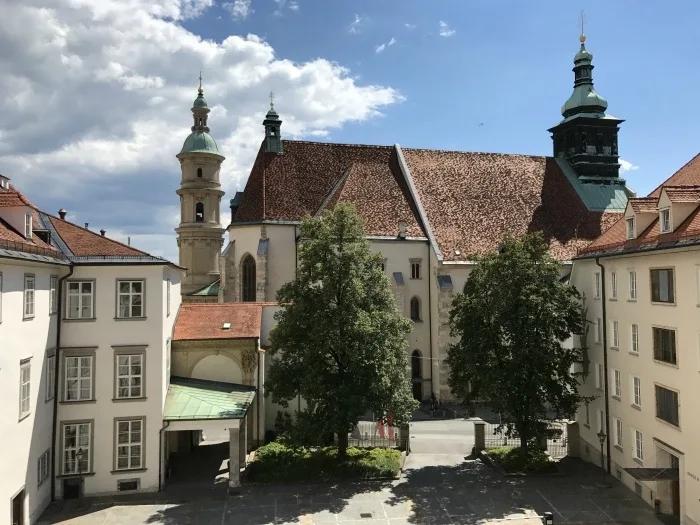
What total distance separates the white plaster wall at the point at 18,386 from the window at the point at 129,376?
8.31 ft

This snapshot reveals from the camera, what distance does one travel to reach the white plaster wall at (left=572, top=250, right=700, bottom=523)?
60.6 feet

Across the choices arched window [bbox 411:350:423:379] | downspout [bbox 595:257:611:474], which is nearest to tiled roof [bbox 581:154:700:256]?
downspout [bbox 595:257:611:474]

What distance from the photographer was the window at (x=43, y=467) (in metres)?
19.9

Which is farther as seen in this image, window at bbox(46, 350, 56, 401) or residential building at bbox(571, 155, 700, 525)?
window at bbox(46, 350, 56, 401)

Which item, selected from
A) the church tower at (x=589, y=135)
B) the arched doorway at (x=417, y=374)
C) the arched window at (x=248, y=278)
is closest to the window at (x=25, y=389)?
the arched window at (x=248, y=278)

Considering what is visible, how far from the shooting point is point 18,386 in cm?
1794

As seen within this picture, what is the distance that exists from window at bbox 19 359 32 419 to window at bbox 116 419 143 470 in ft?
13.1

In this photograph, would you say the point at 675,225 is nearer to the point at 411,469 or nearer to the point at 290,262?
the point at 411,469

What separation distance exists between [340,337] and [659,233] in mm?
13334

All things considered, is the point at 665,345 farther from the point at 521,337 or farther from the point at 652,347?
the point at 521,337

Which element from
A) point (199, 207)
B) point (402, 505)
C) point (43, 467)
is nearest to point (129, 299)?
point (43, 467)

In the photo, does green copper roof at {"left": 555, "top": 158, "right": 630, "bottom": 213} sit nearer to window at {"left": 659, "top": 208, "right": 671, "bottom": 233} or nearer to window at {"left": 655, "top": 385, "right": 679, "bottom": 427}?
window at {"left": 659, "top": 208, "right": 671, "bottom": 233}

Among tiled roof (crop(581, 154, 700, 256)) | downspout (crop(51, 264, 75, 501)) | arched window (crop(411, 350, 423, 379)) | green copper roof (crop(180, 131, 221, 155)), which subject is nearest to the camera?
tiled roof (crop(581, 154, 700, 256))

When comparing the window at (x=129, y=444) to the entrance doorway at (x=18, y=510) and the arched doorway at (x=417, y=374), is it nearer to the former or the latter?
the entrance doorway at (x=18, y=510)
